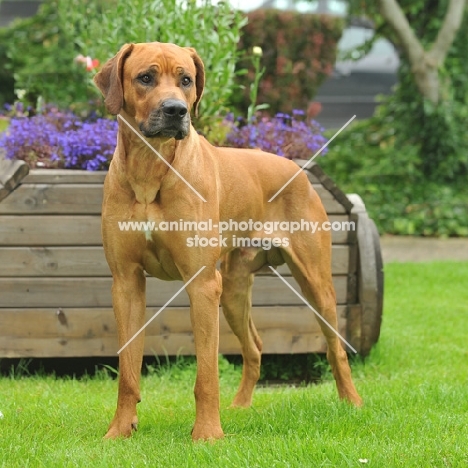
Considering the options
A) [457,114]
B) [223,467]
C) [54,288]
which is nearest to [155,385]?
[54,288]

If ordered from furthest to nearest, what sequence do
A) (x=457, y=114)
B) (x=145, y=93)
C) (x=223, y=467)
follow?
(x=457, y=114), (x=145, y=93), (x=223, y=467)

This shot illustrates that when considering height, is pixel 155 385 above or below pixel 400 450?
below

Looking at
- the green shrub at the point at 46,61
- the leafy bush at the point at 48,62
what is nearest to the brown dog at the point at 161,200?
the leafy bush at the point at 48,62

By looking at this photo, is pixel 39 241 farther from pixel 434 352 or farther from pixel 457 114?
pixel 457 114

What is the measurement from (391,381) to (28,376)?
6.84ft

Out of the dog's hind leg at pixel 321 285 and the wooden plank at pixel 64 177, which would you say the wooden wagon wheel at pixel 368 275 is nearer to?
the dog's hind leg at pixel 321 285

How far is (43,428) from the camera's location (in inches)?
148

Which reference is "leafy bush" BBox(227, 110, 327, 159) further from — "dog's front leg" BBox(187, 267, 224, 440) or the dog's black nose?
the dog's black nose

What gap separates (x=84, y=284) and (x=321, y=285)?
141 centimetres

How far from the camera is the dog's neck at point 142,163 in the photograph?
11.5 feet

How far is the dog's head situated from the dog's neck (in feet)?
0.32

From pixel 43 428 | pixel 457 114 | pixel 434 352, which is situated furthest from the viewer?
pixel 457 114

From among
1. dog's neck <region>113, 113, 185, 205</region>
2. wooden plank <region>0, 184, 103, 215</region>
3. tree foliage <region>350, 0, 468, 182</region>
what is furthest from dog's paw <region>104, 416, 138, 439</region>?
tree foliage <region>350, 0, 468, 182</region>

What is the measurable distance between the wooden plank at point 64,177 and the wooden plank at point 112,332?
72cm
